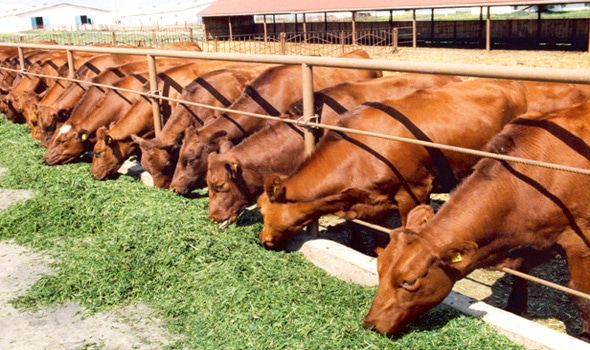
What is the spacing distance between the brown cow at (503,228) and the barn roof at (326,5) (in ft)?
80.4

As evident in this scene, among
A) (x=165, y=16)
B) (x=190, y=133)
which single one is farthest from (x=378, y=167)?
(x=165, y=16)

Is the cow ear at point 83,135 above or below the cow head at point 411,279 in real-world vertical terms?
above

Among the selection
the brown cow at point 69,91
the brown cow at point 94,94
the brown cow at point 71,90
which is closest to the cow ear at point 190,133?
the brown cow at point 94,94

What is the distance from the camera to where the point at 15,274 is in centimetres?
582

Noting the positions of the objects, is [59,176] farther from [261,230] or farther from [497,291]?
[497,291]

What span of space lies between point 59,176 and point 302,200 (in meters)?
4.50

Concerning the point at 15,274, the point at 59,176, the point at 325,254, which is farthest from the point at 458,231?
the point at 59,176

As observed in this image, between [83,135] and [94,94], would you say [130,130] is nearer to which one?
[83,135]

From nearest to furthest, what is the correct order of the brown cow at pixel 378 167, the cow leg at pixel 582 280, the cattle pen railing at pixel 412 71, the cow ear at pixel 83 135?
the cattle pen railing at pixel 412 71
the cow leg at pixel 582 280
the brown cow at pixel 378 167
the cow ear at pixel 83 135

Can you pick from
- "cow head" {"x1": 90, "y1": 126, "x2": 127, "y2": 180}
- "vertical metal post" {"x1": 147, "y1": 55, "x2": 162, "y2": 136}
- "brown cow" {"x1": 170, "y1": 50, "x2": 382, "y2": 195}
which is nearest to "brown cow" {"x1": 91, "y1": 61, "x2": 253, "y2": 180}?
"cow head" {"x1": 90, "y1": 126, "x2": 127, "y2": 180}

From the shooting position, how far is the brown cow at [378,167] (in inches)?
221

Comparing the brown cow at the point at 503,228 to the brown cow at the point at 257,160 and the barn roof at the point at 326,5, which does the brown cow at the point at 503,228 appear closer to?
the brown cow at the point at 257,160

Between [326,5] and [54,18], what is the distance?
89.4 meters

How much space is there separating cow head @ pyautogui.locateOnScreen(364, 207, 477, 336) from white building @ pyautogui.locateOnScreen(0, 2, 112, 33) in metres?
102
